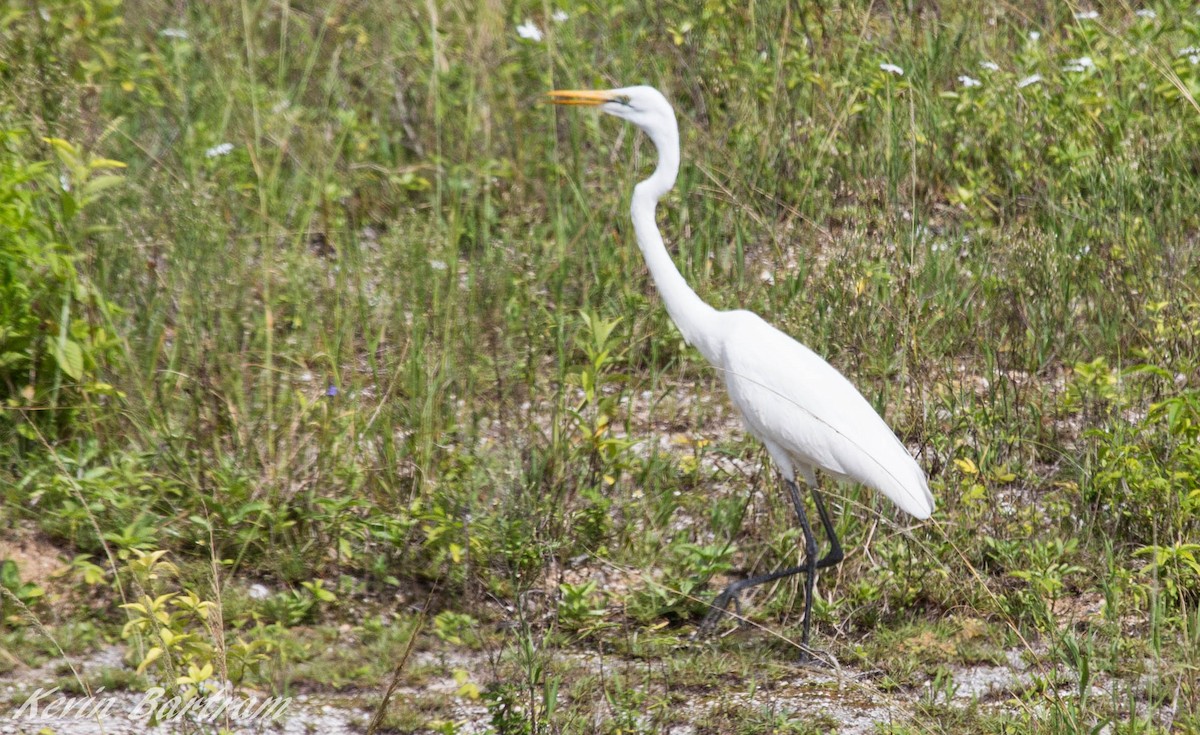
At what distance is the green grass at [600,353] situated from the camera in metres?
3.12

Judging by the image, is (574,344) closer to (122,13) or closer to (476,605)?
(476,605)

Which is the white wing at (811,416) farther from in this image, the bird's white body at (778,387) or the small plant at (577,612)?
the small plant at (577,612)

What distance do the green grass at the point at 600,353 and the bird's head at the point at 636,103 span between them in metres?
0.72

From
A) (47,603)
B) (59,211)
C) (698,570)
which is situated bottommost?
(47,603)

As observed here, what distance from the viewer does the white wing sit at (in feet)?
10.5

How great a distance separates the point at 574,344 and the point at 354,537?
1.12 m

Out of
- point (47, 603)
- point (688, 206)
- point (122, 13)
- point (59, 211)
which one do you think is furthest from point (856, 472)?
point (122, 13)

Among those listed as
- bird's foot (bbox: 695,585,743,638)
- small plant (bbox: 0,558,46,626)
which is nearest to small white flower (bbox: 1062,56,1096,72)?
bird's foot (bbox: 695,585,743,638)

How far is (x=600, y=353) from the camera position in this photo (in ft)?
12.1

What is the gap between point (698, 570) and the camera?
3367 mm

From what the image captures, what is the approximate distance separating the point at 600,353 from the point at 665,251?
0.37 m

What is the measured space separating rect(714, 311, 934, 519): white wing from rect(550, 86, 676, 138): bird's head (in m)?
0.63

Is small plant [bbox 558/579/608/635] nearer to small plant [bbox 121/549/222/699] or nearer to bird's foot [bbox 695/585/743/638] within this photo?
bird's foot [bbox 695/585/743/638]

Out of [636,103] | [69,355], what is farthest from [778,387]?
[69,355]
